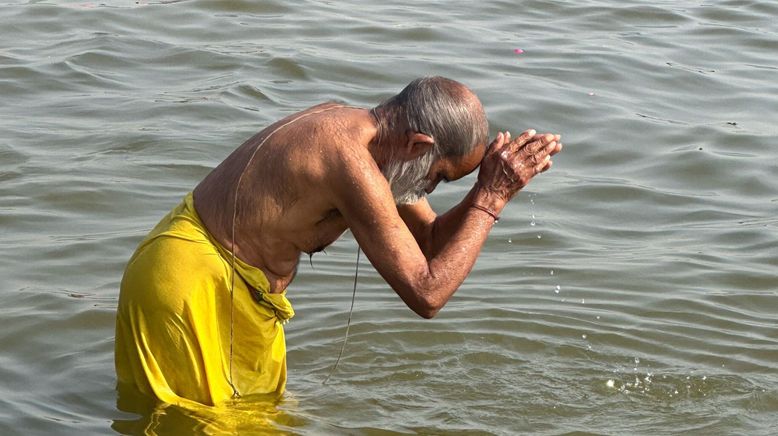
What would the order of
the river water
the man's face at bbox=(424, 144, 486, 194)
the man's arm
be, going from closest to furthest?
the man's arm → the man's face at bbox=(424, 144, 486, 194) → the river water

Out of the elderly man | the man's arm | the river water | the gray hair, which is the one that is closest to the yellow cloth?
the elderly man

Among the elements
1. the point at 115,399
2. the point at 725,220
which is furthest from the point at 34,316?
the point at 725,220

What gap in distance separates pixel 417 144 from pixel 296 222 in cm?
49

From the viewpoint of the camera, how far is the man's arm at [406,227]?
432 centimetres

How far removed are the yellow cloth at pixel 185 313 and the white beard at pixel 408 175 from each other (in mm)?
541

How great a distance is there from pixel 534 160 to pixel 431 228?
2.28 feet

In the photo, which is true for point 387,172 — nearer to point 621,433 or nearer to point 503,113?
point 621,433

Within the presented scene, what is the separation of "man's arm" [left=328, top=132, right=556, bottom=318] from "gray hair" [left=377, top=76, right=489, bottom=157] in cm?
15

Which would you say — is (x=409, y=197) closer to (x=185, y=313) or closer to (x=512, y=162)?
(x=512, y=162)

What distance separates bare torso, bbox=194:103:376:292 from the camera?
4398mm

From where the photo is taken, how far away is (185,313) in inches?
177

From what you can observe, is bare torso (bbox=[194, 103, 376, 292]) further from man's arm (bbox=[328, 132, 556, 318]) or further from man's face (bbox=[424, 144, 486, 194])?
man's face (bbox=[424, 144, 486, 194])

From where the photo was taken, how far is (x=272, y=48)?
1095 centimetres

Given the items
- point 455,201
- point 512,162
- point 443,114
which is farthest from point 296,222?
point 455,201
